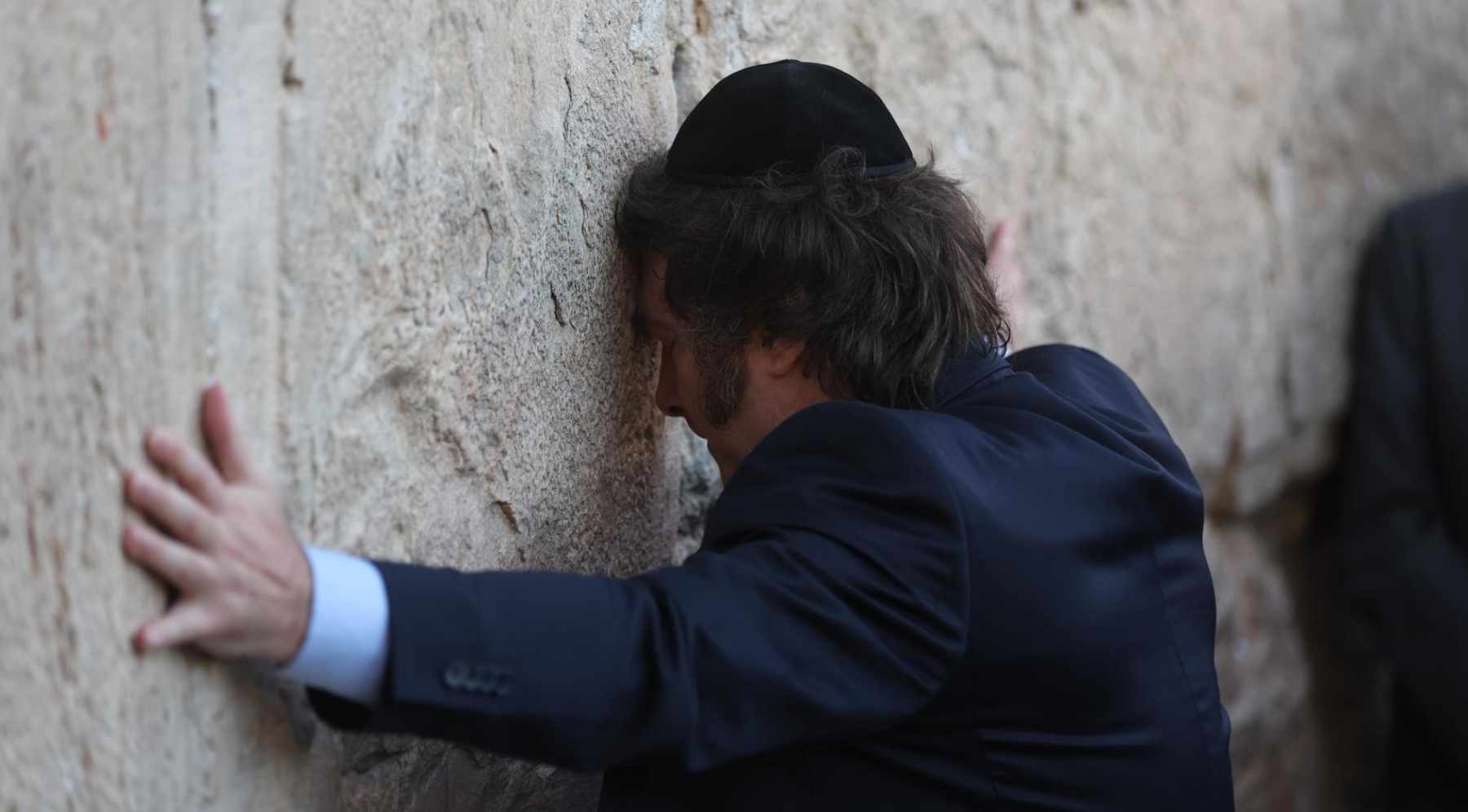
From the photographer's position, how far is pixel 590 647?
0.94 meters

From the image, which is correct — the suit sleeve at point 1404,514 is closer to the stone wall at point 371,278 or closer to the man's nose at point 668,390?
the stone wall at point 371,278

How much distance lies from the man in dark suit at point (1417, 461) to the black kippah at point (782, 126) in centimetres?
194

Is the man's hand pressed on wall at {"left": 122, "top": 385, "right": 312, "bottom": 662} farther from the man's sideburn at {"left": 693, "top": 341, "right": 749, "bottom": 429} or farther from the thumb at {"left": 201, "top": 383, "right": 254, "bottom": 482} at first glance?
the man's sideburn at {"left": 693, "top": 341, "right": 749, "bottom": 429}

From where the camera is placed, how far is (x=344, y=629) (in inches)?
35.7

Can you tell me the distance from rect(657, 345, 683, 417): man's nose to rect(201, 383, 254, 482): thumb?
1.78ft

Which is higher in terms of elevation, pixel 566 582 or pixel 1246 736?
pixel 566 582

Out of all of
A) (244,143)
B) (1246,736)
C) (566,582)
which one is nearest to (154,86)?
(244,143)

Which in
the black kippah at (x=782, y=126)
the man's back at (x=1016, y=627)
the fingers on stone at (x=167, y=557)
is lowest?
the man's back at (x=1016, y=627)

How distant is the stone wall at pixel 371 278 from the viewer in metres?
0.83

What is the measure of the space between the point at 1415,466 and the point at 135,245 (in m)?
2.61

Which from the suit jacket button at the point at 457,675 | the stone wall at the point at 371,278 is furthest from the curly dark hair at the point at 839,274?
the suit jacket button at the point at 457,675

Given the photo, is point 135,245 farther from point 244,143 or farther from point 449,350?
point 449,350

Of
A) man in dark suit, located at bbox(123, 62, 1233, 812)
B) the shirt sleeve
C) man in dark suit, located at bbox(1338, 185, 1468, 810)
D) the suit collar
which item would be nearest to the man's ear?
man in dark suit, located at bbox(123, 62, 1233, 812)

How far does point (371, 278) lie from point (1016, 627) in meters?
0.54
